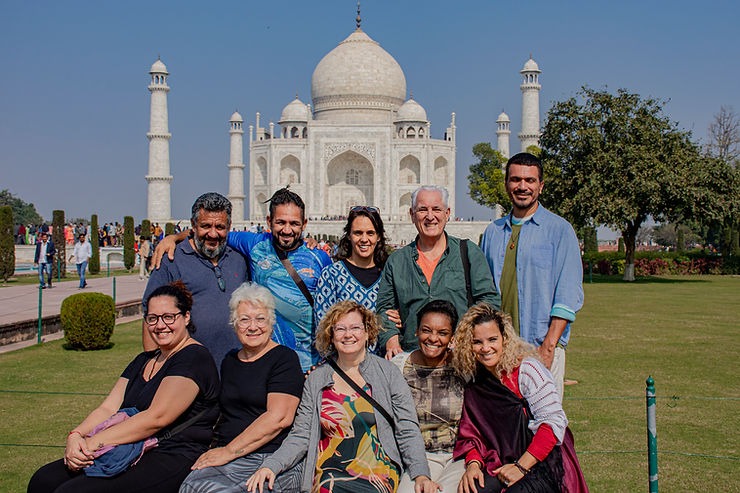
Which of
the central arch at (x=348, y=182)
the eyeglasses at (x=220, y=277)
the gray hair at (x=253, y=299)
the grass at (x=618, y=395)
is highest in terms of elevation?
the central arch at (x=348, y=182)

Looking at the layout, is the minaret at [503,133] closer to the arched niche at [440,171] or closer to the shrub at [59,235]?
the arched niche at [440,171]

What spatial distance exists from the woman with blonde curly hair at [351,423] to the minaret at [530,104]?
3290cm

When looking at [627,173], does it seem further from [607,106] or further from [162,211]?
[162,211]

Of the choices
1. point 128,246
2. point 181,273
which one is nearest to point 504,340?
point 181,273

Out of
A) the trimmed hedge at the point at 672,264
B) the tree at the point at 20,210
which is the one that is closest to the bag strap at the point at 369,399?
the trimmed hedge at the point at 672,264

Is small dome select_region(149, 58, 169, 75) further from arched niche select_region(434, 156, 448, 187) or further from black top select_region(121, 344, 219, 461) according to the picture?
black top select_region(121, 344, 219, 461)

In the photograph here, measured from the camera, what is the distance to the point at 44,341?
355 inches

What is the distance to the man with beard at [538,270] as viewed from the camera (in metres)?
3.51

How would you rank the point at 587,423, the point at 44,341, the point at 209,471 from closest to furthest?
the point at 209,471, the point at 587,423, the point at 44,341

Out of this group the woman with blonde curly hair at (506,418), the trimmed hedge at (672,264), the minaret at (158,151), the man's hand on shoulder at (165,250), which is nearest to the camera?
the woman with blonde curly hair at (506,418)

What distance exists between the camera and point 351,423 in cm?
321

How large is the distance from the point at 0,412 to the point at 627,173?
638 inches

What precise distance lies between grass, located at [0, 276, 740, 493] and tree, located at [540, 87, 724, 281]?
7082mm

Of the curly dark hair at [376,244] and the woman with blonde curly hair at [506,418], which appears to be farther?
the curly dark hair at [376,244]
